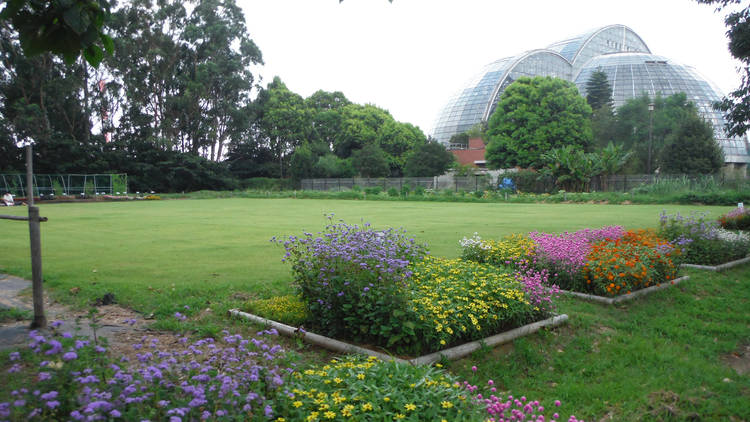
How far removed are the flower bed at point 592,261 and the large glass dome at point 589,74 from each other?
269 ft

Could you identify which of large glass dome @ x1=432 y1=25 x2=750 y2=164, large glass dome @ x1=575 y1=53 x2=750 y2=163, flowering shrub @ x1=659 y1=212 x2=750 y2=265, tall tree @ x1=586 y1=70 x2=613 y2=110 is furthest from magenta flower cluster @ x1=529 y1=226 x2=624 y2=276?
large glass dome @ x1=575 y1=53 x2=750 y2=163

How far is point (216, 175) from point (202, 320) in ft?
164

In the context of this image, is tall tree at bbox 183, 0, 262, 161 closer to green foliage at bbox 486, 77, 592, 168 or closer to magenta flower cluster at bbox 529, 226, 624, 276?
green foliage at bbox 486, 77, 592, 168

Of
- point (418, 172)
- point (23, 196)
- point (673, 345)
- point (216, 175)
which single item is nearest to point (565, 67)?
point (418, 172)

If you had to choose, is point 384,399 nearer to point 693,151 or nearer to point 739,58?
point 739,58

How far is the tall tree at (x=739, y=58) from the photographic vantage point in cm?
1111

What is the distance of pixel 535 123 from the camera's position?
4847cm

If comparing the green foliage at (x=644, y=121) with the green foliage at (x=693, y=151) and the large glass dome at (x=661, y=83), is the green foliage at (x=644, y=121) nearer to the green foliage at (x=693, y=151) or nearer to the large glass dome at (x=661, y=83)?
the green foliage at (x=693, y=151)

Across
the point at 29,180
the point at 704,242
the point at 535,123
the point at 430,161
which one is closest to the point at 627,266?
the point at 704,242

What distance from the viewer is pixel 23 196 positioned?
40.4 metres

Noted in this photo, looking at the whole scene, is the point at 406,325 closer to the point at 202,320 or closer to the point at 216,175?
the point at 202,320

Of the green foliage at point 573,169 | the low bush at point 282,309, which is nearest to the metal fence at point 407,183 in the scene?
the green foliage at point 573,169

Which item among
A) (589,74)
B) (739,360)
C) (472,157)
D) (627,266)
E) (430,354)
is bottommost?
(739,360)

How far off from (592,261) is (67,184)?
4800 cm
